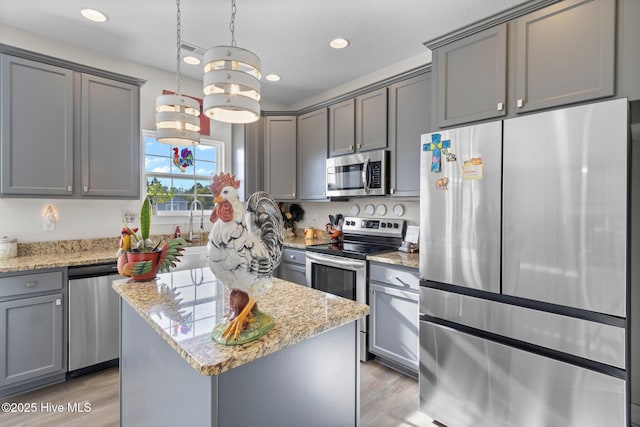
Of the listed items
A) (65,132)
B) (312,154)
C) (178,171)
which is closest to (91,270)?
(65,132)

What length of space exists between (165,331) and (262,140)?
122 inches

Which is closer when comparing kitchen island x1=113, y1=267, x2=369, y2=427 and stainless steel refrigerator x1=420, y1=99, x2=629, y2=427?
kitchen island x1=113, y1=267, x2=369, y2=427

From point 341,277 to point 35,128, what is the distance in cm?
271

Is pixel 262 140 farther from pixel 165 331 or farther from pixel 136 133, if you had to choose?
pixel 165 331

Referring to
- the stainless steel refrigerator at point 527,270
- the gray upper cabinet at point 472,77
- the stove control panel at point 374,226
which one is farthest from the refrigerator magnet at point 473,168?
the stove control panel at point 374,226

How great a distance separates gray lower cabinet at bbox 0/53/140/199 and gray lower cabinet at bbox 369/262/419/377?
2377mm

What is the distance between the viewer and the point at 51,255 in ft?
8.62

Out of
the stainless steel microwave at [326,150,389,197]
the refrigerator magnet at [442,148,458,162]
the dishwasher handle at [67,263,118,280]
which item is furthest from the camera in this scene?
the stainless steel microwave at [326,150,389,197]

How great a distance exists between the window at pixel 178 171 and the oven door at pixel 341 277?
1.45 m

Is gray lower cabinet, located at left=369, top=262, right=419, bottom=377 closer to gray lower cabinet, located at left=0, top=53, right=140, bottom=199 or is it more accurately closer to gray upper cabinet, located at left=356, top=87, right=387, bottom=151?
gray upper cabinet, located at left=356, top=87, right=387, bottom=151

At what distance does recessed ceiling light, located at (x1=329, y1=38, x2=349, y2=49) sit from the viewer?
2654 millimetres

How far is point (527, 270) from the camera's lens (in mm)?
1604

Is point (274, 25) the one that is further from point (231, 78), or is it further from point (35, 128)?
point (35, 128)

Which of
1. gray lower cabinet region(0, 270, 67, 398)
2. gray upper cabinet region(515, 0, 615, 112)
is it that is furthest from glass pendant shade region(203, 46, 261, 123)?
gray lower cabinet region(0, 270, 67, 398)
